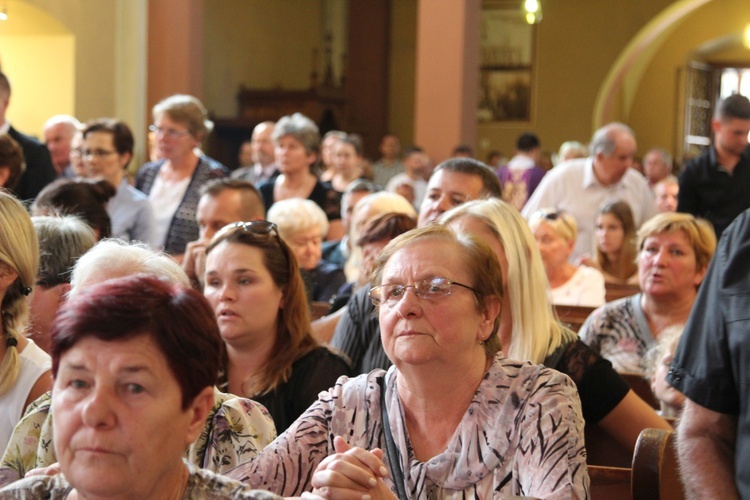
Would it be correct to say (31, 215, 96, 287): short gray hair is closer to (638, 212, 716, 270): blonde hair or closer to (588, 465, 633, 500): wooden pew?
(588, 465, 633, 500): wooden pew

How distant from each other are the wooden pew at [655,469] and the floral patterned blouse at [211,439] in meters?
0.89

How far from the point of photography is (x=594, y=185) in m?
7.98

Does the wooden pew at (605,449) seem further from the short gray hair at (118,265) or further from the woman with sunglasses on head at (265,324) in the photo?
the short gray hair at (118,265)

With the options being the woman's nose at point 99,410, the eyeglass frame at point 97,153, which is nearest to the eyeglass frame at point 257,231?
the woman's nose at point 99,410

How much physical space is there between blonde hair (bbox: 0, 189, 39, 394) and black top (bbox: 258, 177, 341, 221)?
4001 mm

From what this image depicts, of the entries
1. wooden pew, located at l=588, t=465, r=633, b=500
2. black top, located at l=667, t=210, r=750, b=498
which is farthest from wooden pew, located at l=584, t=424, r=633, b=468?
black top, located at l=667, t=210, r=750, b=498

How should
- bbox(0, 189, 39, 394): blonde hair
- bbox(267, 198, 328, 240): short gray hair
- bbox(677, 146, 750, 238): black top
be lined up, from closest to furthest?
bbox(0, 189, 39, 394): blonde hair, bbox(267, 198, 328, 240): short gray hair, bbox(677, 146, 750, 238): black top

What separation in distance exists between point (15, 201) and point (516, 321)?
1.50 metres

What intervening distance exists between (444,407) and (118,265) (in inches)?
36.4

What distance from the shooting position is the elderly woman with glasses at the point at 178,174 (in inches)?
243

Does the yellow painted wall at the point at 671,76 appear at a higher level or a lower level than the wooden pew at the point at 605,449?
higher

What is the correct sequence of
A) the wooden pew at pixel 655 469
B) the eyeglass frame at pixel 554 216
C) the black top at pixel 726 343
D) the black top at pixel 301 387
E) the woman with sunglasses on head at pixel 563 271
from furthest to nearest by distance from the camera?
1. the eyeglass frame at pixel 554 216
2. the woman with sunglasses on head at pixel 563 271
3. the black top at pixel 301 387
4. the wooden pew at pixel 655 469
5. the black top at pixel 726 343

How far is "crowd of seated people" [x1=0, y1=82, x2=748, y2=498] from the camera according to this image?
5.96 feet

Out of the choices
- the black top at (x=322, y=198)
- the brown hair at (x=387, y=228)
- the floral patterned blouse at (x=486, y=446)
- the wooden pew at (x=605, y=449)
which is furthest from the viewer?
the black top at (x=322, y=198)
